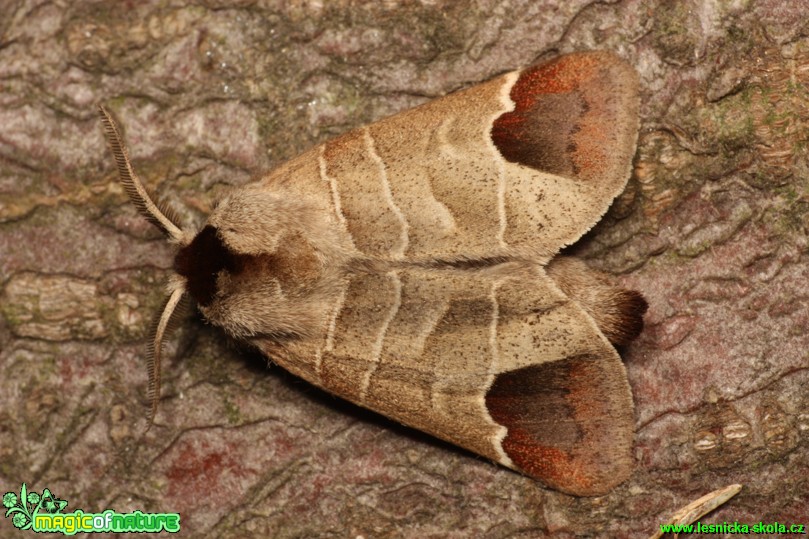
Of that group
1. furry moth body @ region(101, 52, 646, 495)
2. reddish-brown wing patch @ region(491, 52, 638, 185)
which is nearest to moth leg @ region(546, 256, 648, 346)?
furry moth body @ region(101, 52, 646, 495)

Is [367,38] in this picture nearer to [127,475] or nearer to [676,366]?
[676,366]

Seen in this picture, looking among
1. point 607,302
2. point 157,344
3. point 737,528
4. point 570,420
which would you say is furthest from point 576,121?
point 157,344

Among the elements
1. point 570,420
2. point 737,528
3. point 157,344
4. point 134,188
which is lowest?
point 157,344

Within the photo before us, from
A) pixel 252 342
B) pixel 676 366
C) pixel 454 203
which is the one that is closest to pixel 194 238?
pixel 252 342

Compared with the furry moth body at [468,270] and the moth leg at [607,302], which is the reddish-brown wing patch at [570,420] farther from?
the moth leg at [607,302]

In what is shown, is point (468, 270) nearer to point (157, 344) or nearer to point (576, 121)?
point (576, 121)

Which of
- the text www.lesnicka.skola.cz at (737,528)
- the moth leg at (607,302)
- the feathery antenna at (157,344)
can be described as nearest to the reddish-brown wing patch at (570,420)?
the moth leg at (607,302)

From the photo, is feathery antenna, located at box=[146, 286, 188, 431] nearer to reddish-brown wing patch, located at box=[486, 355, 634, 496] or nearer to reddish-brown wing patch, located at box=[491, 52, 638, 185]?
reddish-brown wing patch, located at box=[486, 355, 634, 496]

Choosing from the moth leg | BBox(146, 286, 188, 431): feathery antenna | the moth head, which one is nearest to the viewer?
the moth leg
